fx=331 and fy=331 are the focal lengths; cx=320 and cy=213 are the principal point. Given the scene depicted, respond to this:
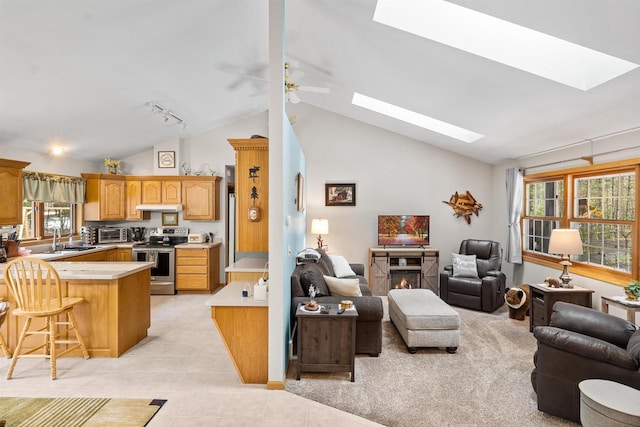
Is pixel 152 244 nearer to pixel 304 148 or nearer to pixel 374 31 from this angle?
pixel 304 148

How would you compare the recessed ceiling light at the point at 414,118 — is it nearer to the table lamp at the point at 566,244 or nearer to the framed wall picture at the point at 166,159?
the table lamp at the point at 566,244

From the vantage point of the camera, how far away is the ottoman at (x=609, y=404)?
1.80 meters

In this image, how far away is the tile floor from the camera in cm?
240

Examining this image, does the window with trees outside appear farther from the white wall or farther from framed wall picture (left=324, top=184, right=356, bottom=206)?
framed wall picture (left=324, top=184, right=356, bottom=206)

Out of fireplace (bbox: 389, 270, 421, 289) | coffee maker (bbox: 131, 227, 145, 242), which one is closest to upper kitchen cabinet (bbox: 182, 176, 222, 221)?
coffee maker (bbox: 131, 227, 145, 242)

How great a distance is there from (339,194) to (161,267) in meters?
3.48

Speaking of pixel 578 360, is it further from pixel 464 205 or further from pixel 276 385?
pixel 464 205

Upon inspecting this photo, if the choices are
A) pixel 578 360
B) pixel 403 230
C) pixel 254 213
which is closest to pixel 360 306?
pixel 254 213

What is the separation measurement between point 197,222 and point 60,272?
125 inches

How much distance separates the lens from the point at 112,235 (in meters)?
6.09

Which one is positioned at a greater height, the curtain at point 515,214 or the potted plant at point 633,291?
the curtain at point 515,214

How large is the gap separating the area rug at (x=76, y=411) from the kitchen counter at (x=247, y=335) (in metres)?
0.66

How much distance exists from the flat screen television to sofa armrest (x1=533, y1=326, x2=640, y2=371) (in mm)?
3661

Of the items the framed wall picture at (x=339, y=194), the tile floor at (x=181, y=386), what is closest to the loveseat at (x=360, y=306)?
the tile floor at (x=181, y=386)
